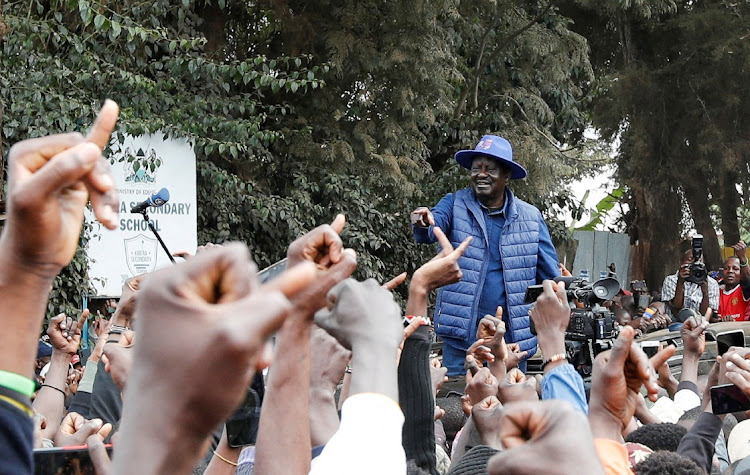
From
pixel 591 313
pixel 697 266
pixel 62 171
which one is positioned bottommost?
pixel 62 171

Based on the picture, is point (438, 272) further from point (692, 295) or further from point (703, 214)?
point (703, 214)

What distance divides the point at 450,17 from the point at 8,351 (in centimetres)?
1052

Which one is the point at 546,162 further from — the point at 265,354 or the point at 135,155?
the point at 265,354

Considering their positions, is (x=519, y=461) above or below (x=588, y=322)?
below

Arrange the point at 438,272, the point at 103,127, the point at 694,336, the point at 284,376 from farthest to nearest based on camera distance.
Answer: the point at 694,336 → the point at 438,272 → the point at 284,376 → the point at 103,127

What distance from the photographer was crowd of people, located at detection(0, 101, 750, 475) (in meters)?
0.86

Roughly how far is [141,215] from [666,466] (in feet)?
24.3

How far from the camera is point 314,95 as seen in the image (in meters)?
10.8

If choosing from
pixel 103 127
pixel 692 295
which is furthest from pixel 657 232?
pixel 103 127

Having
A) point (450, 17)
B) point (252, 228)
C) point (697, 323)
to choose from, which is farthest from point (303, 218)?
point (697, 323)

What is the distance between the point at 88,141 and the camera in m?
1.19

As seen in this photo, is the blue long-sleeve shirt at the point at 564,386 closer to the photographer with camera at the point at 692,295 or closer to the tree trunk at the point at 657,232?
the photographer with camera at the point at 692,295

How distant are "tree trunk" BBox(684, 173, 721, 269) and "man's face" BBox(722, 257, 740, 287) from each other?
4.07m

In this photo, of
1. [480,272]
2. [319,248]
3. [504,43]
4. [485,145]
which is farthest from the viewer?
[504,43]
